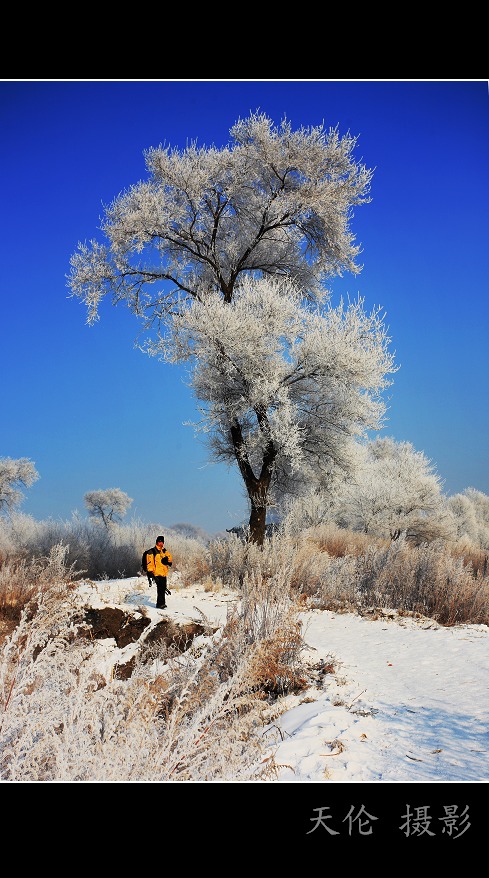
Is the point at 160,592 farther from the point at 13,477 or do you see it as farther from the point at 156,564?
the point at 13,477

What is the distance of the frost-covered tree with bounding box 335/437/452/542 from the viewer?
24.4 metres

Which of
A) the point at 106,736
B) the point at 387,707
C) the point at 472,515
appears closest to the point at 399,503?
the point at 472,515

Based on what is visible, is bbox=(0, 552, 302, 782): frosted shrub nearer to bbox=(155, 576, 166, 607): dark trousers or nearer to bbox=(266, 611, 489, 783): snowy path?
bbox=(266, 611, 489, 783): snowy path

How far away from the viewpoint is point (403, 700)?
4422mm

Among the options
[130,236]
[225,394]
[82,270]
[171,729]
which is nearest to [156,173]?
[130,236]

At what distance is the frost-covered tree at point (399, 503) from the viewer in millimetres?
24375

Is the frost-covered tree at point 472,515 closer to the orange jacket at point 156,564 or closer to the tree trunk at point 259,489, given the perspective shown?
the tree trunk at point 259,489

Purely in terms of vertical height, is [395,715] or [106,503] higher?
[106,503]

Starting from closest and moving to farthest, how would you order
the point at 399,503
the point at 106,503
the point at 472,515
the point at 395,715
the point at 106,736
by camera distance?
the point at 106,736, the point at 395,715, the point at 399,503, the point at 472,515, the point at 106,503

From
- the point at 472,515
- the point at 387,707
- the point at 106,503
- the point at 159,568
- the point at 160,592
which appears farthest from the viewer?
the point at 106,503

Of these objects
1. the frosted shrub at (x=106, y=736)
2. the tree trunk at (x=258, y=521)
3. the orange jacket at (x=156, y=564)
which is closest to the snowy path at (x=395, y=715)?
the frosted shrub at (x=106, y=736)

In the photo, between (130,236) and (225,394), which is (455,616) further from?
(130,236)

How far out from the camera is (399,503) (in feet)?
81.5

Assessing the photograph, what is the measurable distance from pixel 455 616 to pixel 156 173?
42.0ft
